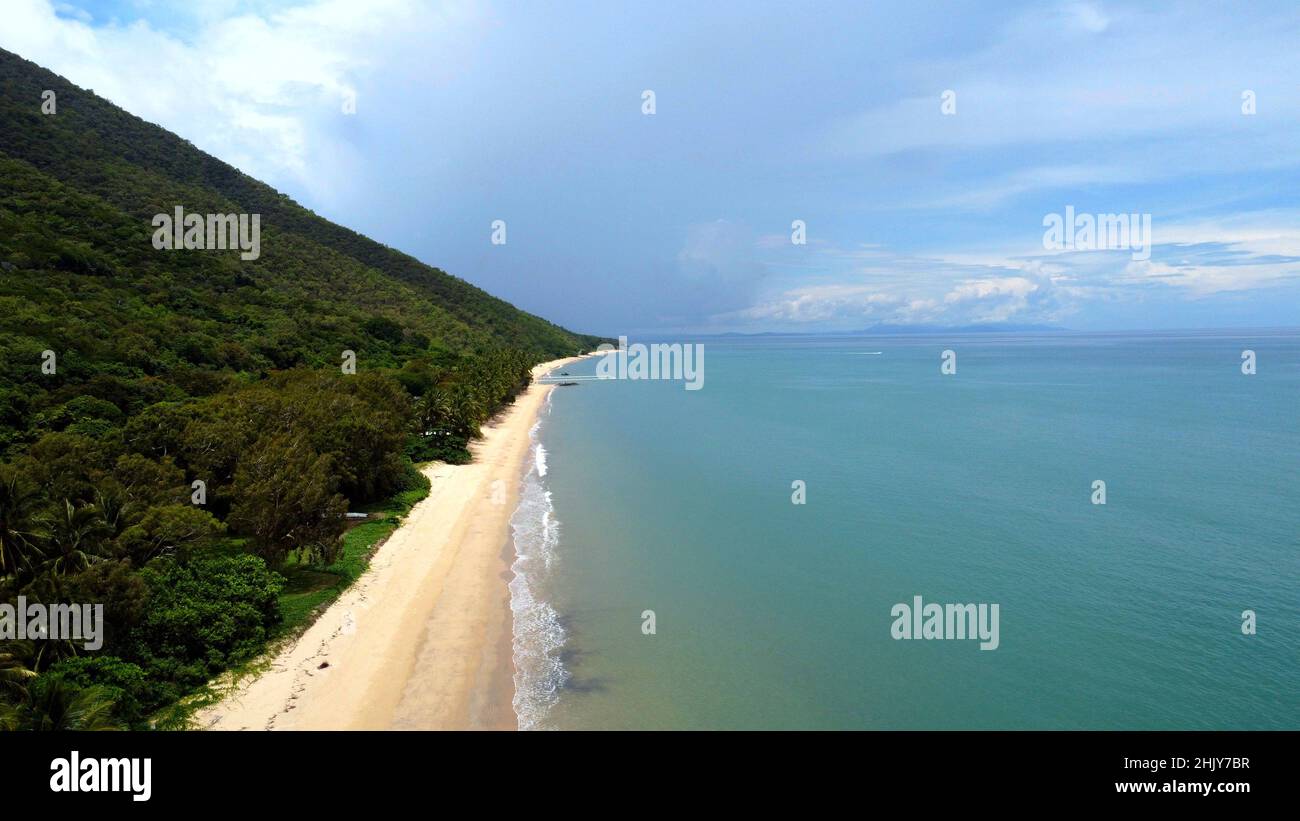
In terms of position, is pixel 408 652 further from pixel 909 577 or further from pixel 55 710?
pixel 909 577

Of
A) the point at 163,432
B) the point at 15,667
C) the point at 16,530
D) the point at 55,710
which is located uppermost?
the point at 163,432

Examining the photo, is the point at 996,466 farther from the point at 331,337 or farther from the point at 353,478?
the point at 331,337

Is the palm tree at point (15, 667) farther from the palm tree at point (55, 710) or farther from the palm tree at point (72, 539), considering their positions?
the palm tree at point (72, 539)

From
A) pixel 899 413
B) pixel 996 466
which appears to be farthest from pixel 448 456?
pixel 899 413

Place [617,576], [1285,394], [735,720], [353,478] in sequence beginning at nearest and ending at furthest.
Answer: [735,720] → [617,576] → [353,478] → [1285,394]

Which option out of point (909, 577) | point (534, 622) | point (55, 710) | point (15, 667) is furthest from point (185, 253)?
point (909, 577)

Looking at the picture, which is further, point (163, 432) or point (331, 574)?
point (163, 432)
